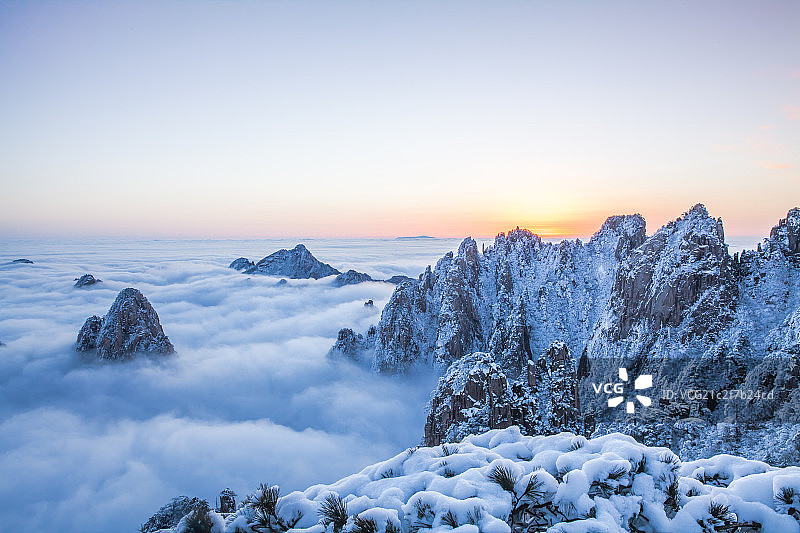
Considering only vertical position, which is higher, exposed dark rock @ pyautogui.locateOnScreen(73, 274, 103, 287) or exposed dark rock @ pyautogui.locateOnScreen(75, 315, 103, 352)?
exposed dark rock @ pyautogui.locateOnScreen(73, 274, 103, 287)

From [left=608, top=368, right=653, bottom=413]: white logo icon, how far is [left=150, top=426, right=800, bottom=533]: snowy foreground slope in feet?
147

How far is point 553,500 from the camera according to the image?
5.73 metres

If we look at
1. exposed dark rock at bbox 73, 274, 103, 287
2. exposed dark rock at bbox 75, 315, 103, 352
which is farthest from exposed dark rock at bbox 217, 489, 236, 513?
exposed dark rock at bbox 73, 274, 103, 287

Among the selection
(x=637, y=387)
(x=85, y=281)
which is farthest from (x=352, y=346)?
Result: (x=85, y=281)

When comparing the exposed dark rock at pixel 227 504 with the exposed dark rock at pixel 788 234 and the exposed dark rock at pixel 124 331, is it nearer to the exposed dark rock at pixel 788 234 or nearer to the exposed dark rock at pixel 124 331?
the exposed dark rock at pixel 788 234

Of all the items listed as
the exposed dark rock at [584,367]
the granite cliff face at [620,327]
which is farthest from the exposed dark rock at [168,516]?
the exposed dark rock at [584,367]

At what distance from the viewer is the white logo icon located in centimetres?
4347

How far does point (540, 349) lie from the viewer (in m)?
74.1

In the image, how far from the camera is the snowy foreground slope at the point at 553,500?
17.6 feet

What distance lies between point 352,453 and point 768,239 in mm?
73642

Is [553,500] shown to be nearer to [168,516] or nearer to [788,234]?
[168,516]

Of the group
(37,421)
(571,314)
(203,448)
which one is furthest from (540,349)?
(37,421)

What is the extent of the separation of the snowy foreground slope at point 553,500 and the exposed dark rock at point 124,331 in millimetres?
103975

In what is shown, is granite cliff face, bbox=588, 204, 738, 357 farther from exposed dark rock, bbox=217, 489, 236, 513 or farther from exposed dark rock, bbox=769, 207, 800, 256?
exposed dark rock, bbox=217, 489, 236, 513
